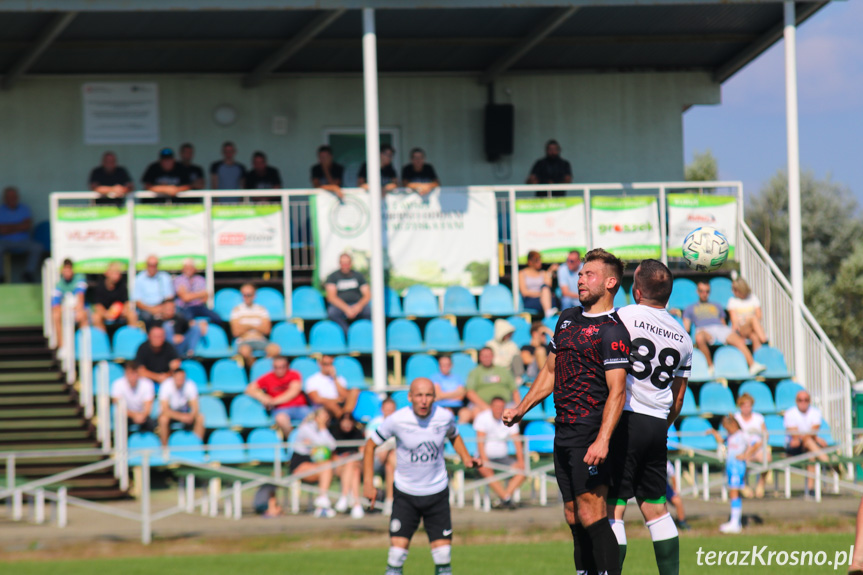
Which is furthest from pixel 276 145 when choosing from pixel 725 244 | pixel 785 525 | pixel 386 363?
pixel 725 244

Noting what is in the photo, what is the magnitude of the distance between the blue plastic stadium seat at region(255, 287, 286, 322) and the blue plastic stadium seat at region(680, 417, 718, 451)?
6201 millimetres

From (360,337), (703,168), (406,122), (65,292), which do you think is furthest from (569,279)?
(703,168)

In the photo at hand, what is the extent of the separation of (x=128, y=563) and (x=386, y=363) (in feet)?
18.7

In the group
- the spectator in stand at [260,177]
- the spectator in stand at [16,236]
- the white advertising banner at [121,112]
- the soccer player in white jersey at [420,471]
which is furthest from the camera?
the white advertising banner at [121,112]

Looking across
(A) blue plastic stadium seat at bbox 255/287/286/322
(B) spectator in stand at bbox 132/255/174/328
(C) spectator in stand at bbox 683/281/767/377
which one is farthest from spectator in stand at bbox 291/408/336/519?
(C) spectator in stand at bbox 683/281/767/377

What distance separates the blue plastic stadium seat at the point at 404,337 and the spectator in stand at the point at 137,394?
378cm

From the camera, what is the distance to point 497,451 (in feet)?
49.6

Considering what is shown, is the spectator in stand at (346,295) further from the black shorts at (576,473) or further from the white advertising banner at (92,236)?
the black shorts at (576,473)

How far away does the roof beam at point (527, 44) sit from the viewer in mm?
18594

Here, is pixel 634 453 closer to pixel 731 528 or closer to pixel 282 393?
pixel 731 528

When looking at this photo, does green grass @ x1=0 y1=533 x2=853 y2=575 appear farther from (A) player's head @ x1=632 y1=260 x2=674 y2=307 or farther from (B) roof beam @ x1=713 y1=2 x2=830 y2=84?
(B) roof beam @ x1=713 y1=2 x2=830 y2=84

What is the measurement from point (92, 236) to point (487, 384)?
6669mm

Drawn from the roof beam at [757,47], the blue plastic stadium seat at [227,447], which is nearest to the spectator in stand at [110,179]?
the blue plastic stadium seat at [227,447]

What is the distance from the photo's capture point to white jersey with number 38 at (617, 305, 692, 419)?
6832mm
